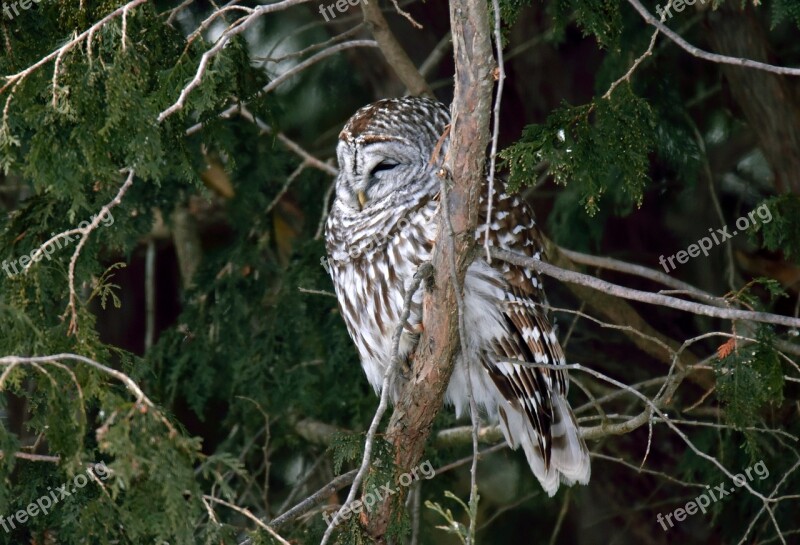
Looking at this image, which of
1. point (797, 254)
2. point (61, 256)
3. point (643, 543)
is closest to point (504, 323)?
point (797, 254)

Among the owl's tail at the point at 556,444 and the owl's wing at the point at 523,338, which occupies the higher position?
the owl's wing at the point at 523,338

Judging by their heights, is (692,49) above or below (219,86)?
below

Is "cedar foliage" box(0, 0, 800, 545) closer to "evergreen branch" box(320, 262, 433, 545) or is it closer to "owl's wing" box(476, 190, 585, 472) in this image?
"evergreen branch" box(320, 262, 433, 545)

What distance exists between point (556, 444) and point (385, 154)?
4.01ft

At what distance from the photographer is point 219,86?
3303 mm

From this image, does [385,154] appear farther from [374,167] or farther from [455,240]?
[455,240]

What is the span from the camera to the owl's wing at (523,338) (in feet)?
12.3

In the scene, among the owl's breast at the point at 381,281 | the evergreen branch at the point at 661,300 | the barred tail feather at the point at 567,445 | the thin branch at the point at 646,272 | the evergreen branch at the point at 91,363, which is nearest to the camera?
the evergreen branch at the point at 91,363

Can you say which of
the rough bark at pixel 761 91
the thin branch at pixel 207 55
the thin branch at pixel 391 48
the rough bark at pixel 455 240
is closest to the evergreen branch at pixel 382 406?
the rough bark at pixel 455 240

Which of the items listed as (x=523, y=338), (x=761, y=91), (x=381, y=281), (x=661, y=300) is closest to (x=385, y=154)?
(x=381, y=281)

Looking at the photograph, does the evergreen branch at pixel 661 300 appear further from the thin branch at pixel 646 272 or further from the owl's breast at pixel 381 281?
the owl's breast at pixel 381 281

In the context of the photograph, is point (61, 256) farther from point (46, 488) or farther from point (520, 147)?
point (520, 147)

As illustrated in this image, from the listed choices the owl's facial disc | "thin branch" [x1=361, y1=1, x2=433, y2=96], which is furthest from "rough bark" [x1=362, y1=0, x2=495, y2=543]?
"thin branch" [x1=361, y1=1, x2=433, y2=96]

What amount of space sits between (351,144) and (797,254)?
1.60 m
